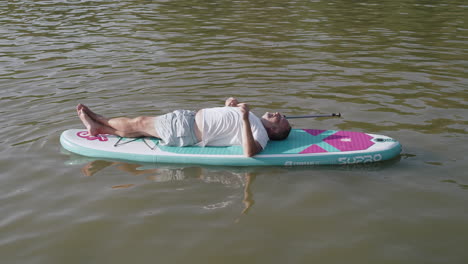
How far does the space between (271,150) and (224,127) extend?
0.68 meters

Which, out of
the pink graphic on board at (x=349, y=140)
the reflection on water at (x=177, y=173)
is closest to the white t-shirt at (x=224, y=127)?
the reflection on water at (x=177, y=173)

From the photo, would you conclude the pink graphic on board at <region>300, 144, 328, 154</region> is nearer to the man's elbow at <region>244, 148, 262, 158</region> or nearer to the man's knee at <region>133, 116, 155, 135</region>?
the man's elbow at <region>244, 148, 262, 158</region>

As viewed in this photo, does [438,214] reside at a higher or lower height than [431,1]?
lower

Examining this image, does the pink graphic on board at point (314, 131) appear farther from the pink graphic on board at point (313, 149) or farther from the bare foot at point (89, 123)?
the bare foot at point (89, 123)

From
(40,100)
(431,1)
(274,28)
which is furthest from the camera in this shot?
(431,1)

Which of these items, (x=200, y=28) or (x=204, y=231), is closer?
(x=204, y=231)

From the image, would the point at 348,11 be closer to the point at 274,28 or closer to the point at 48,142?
the point at 274,28

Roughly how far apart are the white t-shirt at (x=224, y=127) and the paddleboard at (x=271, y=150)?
0.40 feet

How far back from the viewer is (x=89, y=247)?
15.5 feet

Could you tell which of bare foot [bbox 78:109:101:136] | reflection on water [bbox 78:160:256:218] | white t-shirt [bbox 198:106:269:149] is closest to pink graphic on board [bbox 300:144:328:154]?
white t-shirt [bbox 198:106:269:149]

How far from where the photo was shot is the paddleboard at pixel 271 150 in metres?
6.24

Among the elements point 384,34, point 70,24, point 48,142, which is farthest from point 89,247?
point 70,24

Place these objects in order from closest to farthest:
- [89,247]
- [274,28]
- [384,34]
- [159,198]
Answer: [89,247] → [159,198] → [384,34] → [274,28]

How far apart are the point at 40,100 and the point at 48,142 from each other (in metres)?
2.05
